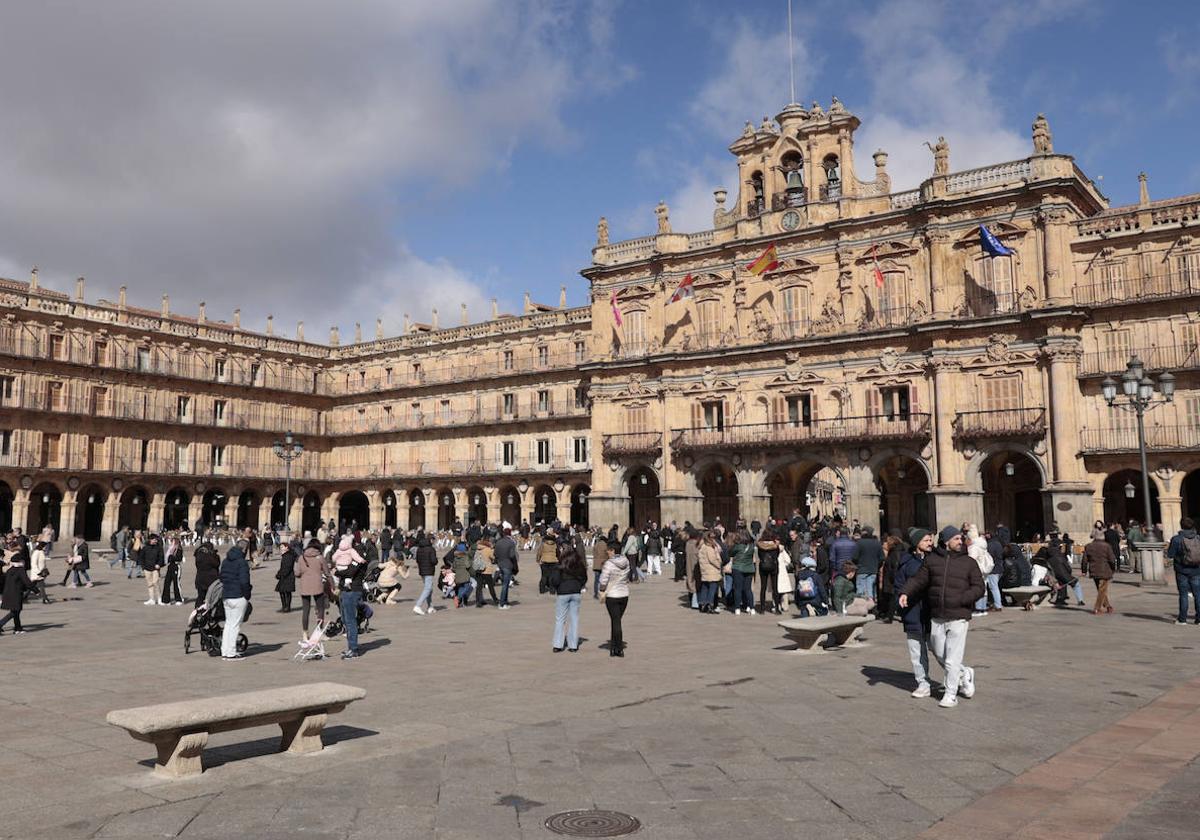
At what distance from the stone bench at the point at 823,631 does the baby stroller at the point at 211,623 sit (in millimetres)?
7201

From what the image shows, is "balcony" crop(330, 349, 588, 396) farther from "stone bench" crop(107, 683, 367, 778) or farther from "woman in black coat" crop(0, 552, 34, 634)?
"stone bench" crop(107, 683, 367, 778)

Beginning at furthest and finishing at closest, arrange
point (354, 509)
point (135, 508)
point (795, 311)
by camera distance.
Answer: point (354, 509)
point (135, 508)
point (795, 311)

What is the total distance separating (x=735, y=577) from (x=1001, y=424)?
20.8 metres

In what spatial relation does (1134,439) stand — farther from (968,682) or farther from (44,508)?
(44,508)

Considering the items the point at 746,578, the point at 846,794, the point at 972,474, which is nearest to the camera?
the point at 846,794

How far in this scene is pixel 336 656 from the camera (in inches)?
496

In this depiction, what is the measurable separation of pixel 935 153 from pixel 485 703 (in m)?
33.3

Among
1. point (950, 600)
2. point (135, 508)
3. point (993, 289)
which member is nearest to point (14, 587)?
point (950, 600)

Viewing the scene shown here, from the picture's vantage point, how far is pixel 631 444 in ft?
142

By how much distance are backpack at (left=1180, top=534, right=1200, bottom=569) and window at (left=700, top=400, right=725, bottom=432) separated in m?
27.0

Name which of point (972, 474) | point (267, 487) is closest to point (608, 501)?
point (972, 474)

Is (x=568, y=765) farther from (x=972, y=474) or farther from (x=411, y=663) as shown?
(x=972, y=474)

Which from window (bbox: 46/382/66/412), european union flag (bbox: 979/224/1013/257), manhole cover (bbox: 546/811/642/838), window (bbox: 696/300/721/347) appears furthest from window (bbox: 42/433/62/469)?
manhole cover (bbox: 546/811/642/838)

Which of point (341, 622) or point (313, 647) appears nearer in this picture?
point (313, 647)
